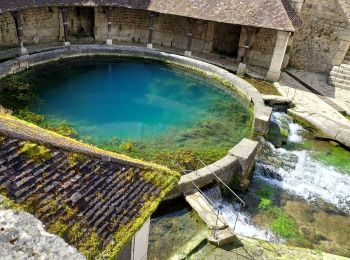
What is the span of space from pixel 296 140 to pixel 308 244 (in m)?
5.10

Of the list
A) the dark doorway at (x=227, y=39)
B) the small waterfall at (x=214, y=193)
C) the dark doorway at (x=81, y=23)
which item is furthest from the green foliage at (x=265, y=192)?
the dark doorway at (x=81, y=23)

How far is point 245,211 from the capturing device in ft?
30.7

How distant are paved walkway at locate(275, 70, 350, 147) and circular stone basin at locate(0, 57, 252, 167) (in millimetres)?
2547

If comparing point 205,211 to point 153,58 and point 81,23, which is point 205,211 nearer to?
point 153,58

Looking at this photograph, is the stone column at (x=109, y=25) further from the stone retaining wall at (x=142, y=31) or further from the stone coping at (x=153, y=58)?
the stone retaining wall at (x=142, y=31)

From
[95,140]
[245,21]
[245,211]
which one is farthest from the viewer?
[245,21]

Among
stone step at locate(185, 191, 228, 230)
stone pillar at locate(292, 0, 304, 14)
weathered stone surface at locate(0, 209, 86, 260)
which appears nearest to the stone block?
stone step at locate(185, 191, 228, 230)

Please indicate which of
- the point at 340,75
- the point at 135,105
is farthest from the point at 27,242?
the point at 340,75

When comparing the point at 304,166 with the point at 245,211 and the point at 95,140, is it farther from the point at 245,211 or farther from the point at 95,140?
the point at 95,140

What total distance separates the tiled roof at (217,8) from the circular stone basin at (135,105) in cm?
277

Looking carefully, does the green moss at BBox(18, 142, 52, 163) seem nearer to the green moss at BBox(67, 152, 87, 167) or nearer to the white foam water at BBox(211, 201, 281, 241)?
the green moss at BBox(67, 152, 87, 167)

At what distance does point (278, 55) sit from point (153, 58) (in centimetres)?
617

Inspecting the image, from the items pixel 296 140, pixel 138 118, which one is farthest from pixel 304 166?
pixel 138 118

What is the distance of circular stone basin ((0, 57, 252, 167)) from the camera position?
11721 mm
